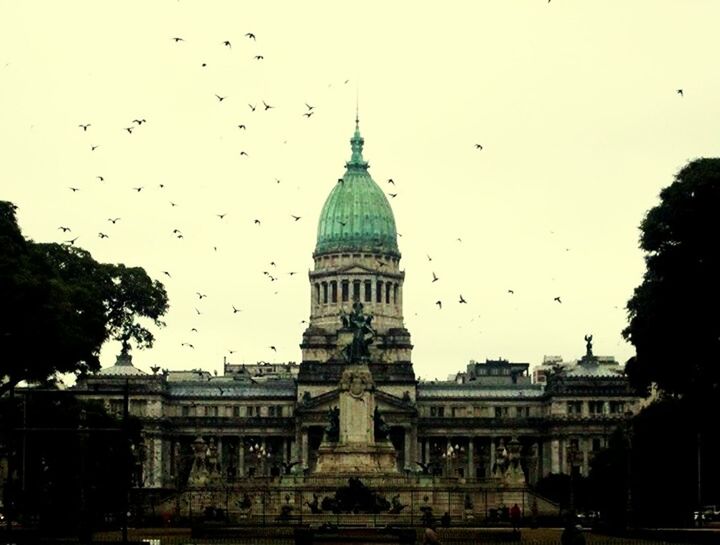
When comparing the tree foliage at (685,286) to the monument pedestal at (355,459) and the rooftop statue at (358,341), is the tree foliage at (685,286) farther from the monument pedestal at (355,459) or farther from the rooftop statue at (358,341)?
the rooftop statue at (358,341)

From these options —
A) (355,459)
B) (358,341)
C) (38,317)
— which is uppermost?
(358,341)

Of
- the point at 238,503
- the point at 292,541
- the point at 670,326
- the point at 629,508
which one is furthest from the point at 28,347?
the point at 238,503

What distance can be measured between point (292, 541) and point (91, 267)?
191 ft

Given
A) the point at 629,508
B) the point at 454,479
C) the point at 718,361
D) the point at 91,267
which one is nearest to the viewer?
the point at 718,361

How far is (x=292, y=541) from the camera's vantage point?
10125 cm

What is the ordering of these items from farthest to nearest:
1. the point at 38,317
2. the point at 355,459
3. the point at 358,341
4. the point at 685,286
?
the point at 358,341 < the point at 355,459 < the point at 685,286 < the point at 38,317

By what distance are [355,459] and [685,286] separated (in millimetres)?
64000

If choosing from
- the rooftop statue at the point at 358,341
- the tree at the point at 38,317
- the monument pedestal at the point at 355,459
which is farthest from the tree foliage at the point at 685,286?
the rooftop statue at the point at 358,341

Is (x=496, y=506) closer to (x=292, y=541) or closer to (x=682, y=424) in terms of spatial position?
(x=682, y=424)

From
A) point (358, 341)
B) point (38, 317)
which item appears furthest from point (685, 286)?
point (358, 341)

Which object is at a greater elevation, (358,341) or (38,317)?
(358,341)

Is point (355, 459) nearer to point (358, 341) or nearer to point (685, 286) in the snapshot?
point (358, 341)

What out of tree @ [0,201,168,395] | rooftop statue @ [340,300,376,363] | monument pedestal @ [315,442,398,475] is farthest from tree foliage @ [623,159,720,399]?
rooftop statue @ [340,300,376,363]

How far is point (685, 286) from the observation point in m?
108
